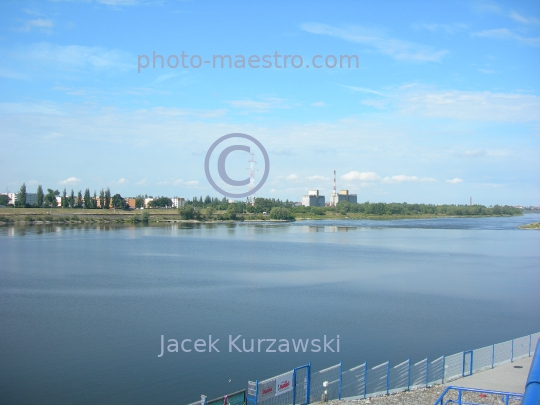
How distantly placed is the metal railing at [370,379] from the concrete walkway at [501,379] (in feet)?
0.62

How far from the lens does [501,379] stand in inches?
305

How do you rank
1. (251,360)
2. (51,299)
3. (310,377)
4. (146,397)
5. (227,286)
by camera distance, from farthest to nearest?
(227,286) < (51,299) < (251,360) < (146,397) < (310,377)

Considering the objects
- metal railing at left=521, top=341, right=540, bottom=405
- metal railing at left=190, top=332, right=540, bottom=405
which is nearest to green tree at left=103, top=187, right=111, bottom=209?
metal railing at left=190, top=332, right=540, bottom=405

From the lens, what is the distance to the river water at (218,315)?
30.7ft

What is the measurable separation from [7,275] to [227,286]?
8.90 metres

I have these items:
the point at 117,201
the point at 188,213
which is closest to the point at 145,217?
the point at 188,213

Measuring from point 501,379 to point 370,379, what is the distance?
6.57 ft

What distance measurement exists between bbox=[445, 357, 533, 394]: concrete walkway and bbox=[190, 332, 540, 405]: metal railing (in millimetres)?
189

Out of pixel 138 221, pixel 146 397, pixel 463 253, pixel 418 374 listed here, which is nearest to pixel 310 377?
pixel 418 374

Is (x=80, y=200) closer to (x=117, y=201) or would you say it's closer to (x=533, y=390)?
(x=117, y=201)

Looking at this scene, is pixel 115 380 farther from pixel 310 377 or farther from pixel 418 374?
pixel 418 374

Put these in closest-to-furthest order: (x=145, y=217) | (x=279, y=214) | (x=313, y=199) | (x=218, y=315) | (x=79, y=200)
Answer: (x=218, y=315)
(x=145, y=217)
(x=79, y=200)
(x=279, y=214)
(x=313, y=199)

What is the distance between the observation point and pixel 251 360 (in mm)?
10320

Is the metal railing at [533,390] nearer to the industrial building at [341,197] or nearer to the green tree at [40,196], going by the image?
the green tree at [40,196]
